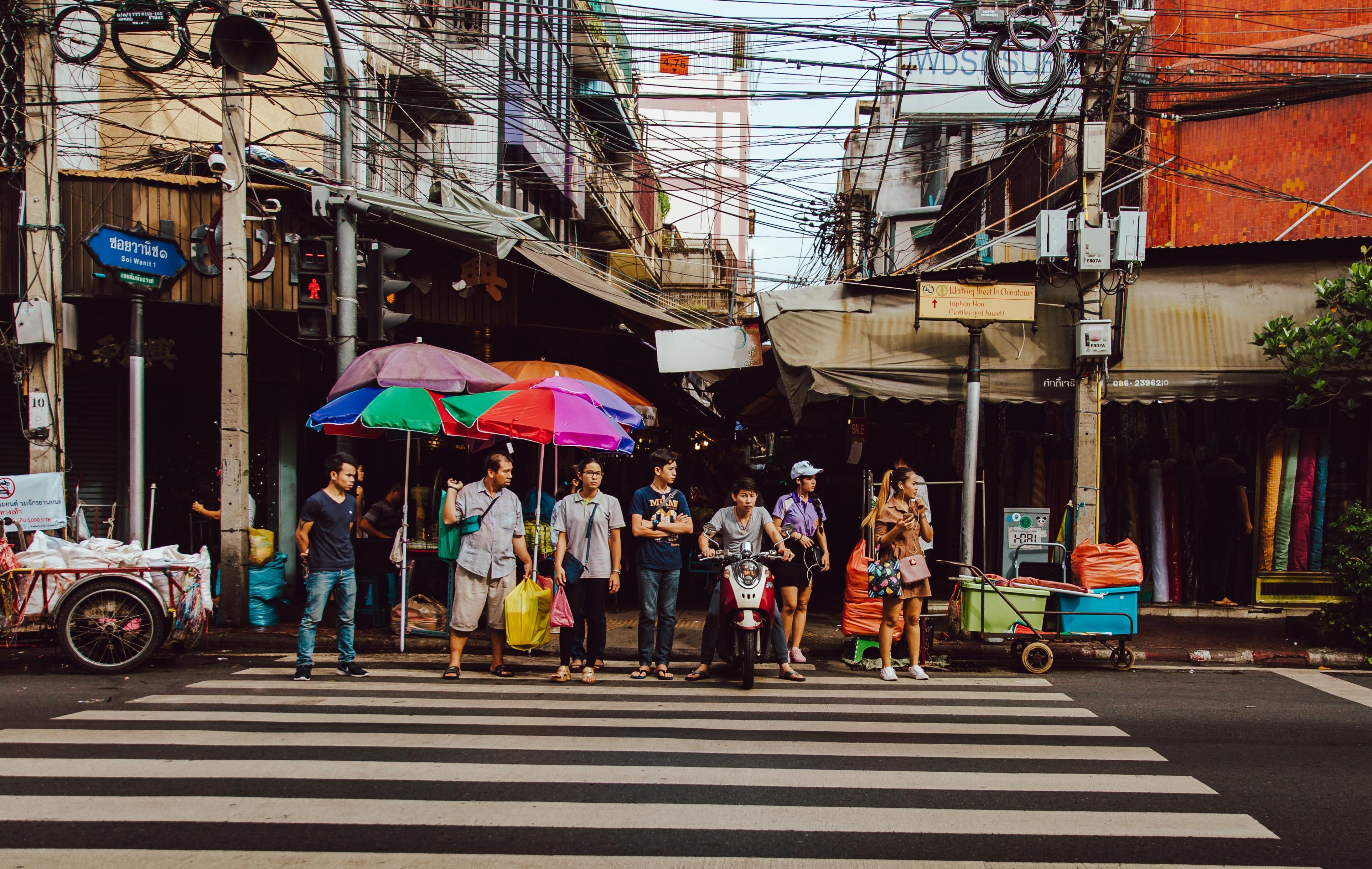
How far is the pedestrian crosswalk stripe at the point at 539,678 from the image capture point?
795 cm

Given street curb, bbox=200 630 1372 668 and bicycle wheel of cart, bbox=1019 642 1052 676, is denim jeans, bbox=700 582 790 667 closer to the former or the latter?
street curb, bbox=200 630 1372 668

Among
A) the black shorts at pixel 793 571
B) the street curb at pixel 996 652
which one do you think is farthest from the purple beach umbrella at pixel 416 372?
the black shorts at pixel 793 571

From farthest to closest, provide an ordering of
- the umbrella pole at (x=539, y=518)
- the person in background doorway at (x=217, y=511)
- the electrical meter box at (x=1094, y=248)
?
the person in background doorway at (x=217, y=511), the electrical meter box at (x=1094, y=248), the umbrella pole at (x=539, y=518)

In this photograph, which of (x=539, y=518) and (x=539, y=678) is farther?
(x=539, y=518)

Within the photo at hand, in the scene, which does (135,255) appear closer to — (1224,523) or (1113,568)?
(1113,568)

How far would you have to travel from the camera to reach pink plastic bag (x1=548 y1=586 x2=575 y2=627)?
7.86 metres

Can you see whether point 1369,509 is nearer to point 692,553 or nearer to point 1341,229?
point 1341,229

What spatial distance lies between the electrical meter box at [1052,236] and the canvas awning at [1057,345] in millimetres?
906

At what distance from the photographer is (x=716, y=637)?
Result: 327 inches

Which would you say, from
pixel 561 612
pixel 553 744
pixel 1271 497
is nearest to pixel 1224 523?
pixel 1271 497

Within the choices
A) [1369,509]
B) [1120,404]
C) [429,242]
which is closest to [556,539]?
[429,242]

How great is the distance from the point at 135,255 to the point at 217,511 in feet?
14.3

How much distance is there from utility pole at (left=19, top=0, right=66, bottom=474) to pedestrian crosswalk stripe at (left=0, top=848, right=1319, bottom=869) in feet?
24.3

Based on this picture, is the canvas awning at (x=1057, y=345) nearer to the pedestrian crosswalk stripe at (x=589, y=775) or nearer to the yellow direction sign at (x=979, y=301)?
the yellow direction sign at (x=979, y=301)
